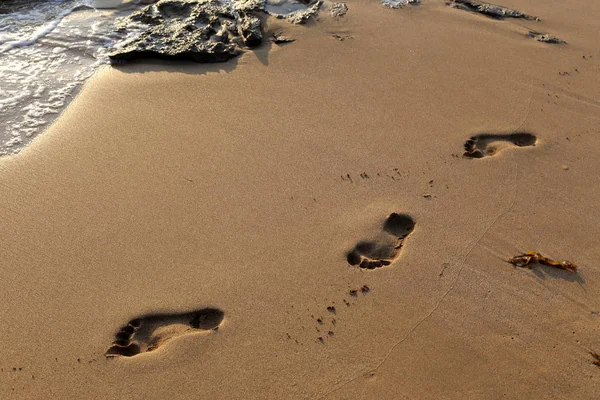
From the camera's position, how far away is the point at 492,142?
11.6 ft

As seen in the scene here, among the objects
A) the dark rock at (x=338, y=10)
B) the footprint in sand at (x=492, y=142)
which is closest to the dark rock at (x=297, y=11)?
the dark rock at (x=338, y=10)

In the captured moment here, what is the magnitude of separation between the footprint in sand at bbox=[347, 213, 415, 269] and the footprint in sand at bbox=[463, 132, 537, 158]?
31.7 inches

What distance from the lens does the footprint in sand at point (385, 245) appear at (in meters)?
2.76

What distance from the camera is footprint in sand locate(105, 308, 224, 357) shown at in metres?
2.40

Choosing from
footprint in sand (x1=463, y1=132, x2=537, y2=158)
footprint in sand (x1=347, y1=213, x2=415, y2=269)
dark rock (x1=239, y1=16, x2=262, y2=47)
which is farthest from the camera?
dark rock (x1=239, y1=16, x2=262, y2=47)

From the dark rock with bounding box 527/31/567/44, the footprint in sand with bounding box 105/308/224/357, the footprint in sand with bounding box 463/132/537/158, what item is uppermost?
the dark rock with bounding box 527/31/567/44

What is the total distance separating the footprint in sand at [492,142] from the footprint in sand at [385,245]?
0.81 m

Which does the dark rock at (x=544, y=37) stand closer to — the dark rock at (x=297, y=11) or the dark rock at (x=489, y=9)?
the dark rock at (x=489, y=9)

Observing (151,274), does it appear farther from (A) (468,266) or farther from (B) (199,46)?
(B) (199,46)

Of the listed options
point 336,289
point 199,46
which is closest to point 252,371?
point 336,289

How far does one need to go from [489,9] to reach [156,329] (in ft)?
14.1

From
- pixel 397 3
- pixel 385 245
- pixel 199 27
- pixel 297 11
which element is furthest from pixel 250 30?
pixel 385 245

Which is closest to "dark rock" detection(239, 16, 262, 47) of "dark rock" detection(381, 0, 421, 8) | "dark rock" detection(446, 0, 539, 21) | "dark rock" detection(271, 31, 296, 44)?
"dark rock" detection(271, 31, 296, 44)

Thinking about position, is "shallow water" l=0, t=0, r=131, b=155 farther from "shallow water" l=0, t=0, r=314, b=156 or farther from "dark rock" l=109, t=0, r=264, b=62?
"dark rock" l=109, t=0, r=264, b=62
